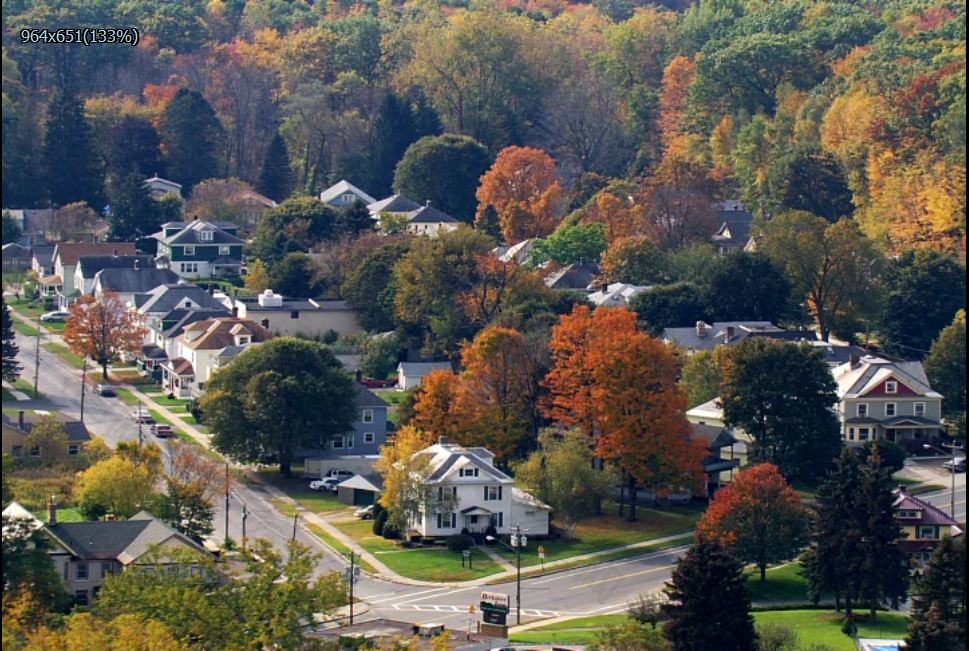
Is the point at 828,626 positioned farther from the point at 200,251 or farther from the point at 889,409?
the point at 200,251

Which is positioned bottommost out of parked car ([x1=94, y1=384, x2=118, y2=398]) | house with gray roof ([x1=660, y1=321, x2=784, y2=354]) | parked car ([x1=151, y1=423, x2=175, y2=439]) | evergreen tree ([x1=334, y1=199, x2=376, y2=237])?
parked car ([x1=151, y1=423, x2=175, y2=439])

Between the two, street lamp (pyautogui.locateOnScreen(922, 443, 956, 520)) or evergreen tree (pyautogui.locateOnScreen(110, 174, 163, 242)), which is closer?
→ street lamp (pyautogui.locateOnScreen(922, 443, 956, 520))

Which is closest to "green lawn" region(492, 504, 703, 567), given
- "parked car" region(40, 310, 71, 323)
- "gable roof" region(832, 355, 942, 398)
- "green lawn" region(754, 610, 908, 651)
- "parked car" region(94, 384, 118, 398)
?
"green lawn" region(754, 610, 908, 651)

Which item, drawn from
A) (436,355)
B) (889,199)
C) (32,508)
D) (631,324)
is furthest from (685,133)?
(32,508)

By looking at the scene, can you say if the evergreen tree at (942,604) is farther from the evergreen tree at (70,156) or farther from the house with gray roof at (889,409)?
the evergreen tree at (70,156)

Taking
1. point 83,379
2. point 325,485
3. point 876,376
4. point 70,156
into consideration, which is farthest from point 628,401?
point 70,156

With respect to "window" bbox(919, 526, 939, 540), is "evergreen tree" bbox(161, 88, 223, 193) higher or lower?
higher

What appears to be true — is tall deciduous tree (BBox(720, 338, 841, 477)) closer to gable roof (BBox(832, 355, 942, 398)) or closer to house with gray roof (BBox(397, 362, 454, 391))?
gable roof (BBox(832, 355, 942, 398))
